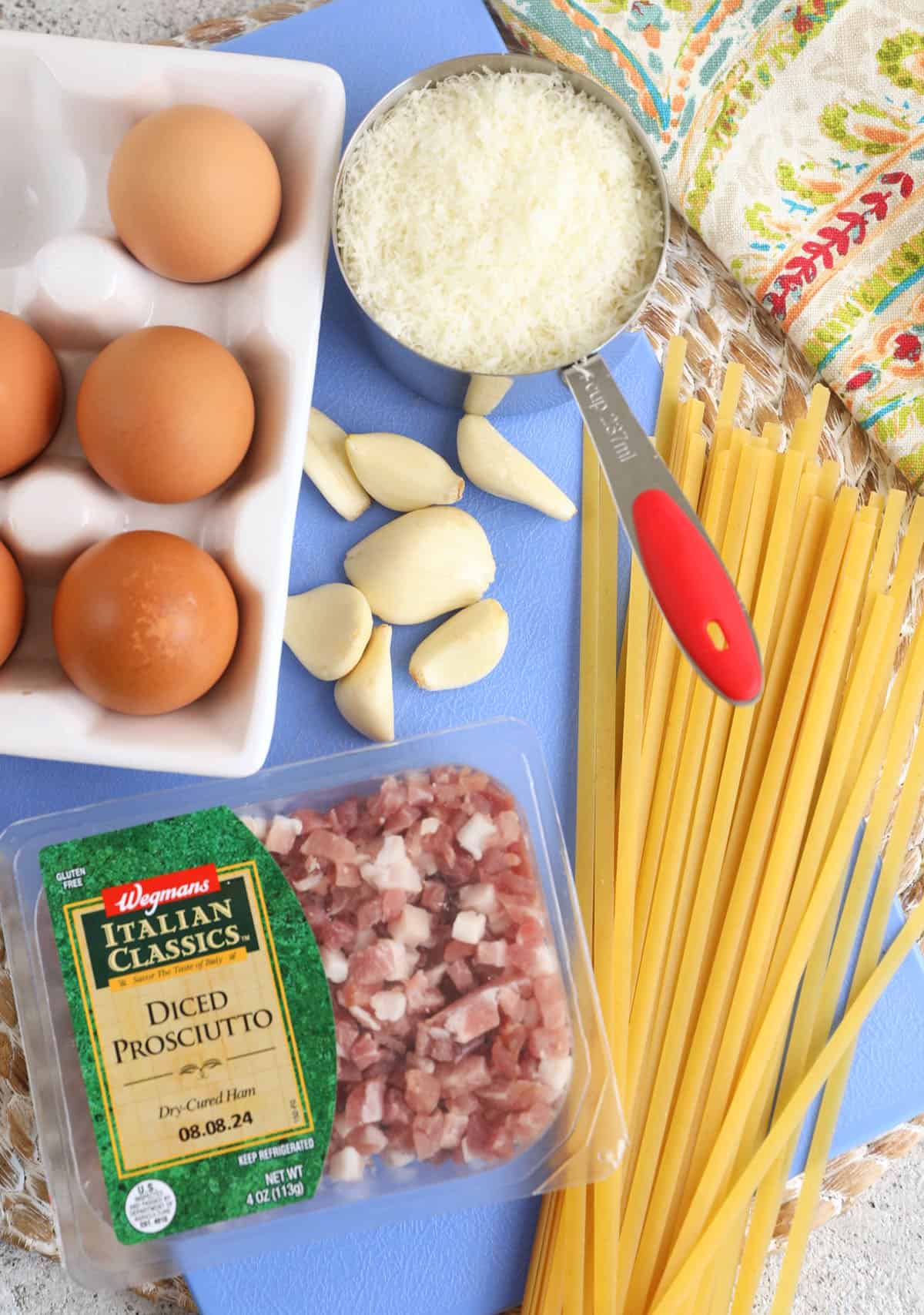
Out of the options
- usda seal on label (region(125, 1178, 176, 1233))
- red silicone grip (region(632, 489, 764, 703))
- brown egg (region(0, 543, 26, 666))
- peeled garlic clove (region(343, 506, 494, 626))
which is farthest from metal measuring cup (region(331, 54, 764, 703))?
usda seal on label (region(125, 1178, 176, 1233))

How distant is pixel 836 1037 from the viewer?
94 cm

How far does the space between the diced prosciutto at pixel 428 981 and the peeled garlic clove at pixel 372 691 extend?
6 cm

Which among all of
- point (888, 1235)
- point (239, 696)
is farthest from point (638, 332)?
point (888, 1235)

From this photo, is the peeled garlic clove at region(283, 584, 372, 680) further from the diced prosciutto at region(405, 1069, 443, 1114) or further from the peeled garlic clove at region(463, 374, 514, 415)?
the diced prosciutto at region(405, 1069, 443, 1114)

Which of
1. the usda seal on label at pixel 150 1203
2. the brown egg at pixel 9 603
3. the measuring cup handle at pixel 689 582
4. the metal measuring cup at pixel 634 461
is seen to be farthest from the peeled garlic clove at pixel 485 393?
the usda seal on label at pixel 150 1203

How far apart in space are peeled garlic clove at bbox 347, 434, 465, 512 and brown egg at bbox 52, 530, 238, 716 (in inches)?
8.4

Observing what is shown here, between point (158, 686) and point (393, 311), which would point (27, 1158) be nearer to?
point (158, 686)

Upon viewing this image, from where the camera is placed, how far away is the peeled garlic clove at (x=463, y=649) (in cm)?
96

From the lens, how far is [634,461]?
0.86 m

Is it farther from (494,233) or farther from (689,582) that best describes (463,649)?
(494,233)

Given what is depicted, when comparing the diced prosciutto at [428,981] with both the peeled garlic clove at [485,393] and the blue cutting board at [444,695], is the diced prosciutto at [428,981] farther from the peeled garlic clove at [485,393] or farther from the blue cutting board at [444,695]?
the peeled garlic clove at [485,393]

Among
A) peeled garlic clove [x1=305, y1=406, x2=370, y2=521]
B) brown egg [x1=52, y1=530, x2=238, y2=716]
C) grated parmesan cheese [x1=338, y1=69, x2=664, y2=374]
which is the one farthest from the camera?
peeled garlic clove [x1=305, y1=406, x2=370, y2=521]

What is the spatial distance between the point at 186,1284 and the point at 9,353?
0.78 m

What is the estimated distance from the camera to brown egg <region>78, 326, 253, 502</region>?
30.5 inches
